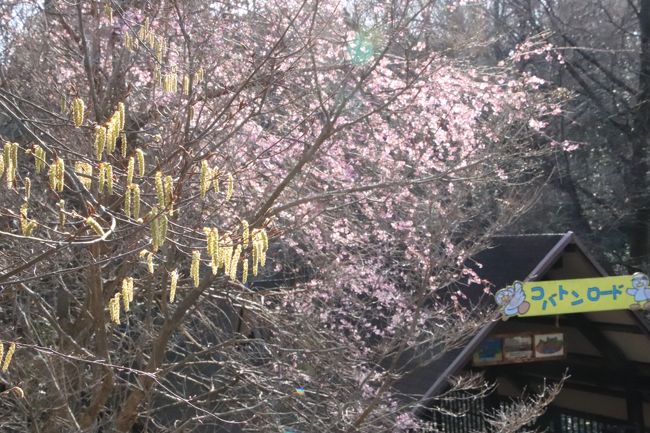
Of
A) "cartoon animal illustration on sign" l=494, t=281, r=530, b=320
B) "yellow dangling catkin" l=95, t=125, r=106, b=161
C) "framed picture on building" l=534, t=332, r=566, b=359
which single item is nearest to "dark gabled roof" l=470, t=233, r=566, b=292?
"cartoon animal illustration on sign" l=494, t=281, r=530, b=320

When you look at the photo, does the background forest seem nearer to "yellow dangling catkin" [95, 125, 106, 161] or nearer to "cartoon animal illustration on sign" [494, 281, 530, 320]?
"cartoon animal illustration on sign" [494, 281, 530, 320]

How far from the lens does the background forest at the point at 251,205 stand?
5.10m

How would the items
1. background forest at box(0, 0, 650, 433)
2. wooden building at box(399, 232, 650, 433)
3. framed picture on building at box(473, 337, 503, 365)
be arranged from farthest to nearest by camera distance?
1. framed picture on building at box(473, 337, 503, 365)
2. wooden building at box(399, 232, 650, 433)
3. background forest at box(0, 0, 650, 433)

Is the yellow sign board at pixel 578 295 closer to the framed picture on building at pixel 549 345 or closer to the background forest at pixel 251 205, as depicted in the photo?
the background forest at pixel 251 205

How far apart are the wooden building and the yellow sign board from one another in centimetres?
17

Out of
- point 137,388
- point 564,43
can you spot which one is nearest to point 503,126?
point 137,388

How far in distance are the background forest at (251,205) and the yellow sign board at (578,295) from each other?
0.69 meters

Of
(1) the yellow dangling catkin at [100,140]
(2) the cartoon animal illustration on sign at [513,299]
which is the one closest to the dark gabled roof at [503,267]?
(2) the cartoon animal illustration on sign at [513,299]

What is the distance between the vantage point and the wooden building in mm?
8015

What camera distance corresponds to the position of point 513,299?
747 centimetres

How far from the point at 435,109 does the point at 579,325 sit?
319 centimetres

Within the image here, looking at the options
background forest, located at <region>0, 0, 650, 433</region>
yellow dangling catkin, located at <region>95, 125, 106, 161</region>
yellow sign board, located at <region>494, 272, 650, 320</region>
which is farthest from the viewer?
yellow sign board, located at <region>494, 272, 650, 320</region>

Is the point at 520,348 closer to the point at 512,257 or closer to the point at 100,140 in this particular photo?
the point at 512,257

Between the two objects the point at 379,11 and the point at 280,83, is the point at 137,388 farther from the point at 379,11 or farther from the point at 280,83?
the point at 379,11
